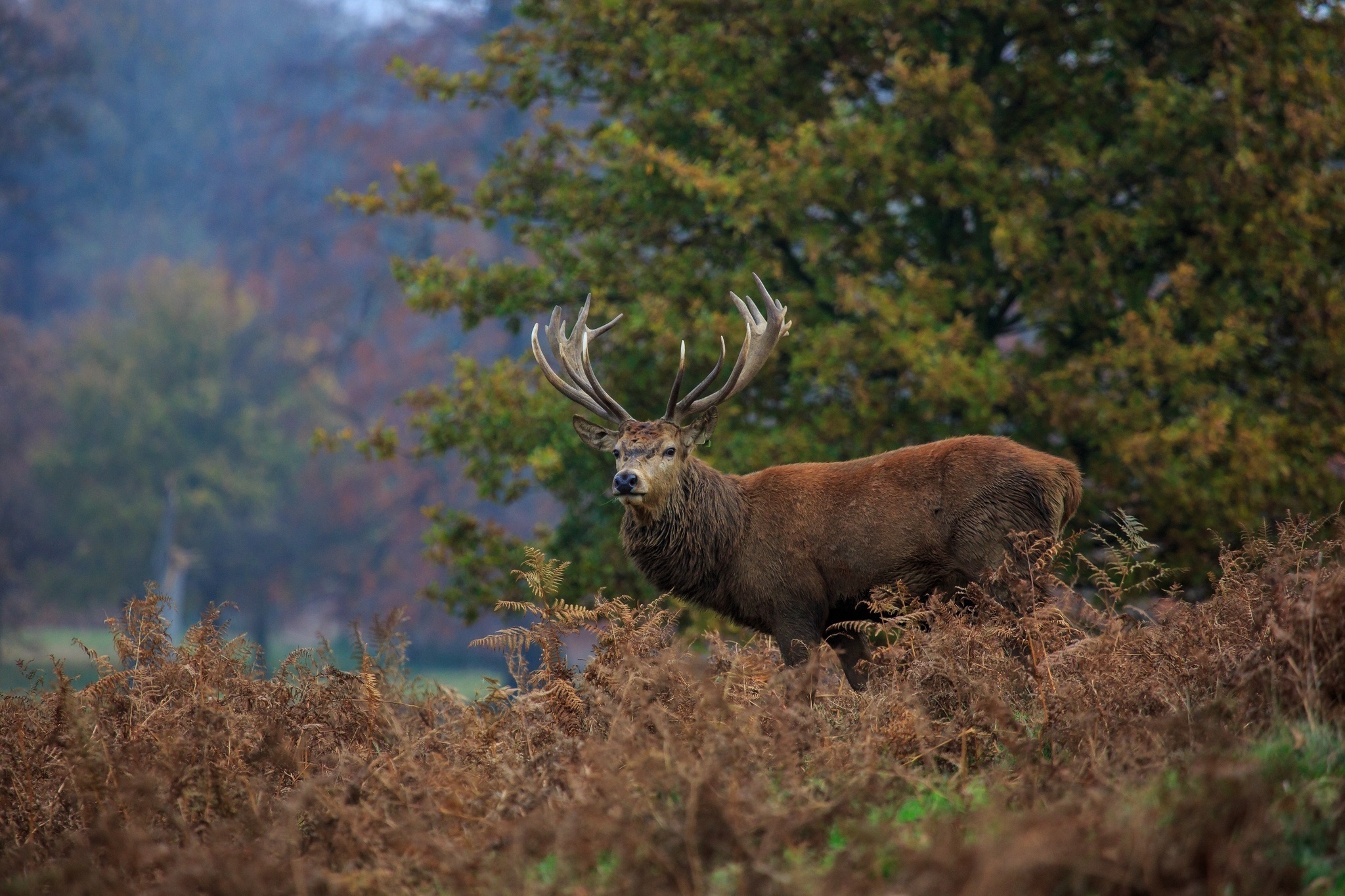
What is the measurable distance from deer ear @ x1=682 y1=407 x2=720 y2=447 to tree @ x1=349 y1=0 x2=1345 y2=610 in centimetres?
331

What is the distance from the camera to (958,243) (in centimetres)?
1348

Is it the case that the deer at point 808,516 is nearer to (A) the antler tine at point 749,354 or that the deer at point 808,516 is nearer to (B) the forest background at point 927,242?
(A) the antler tine at point 749,354

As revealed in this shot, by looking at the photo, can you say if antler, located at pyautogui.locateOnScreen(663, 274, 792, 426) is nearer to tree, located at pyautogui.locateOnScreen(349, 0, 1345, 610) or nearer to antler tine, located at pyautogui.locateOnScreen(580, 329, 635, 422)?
antler tine, located at pyautogui.locateOnScreen(580, 329, 635, 422)

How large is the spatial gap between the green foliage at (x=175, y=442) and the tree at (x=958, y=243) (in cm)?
2458

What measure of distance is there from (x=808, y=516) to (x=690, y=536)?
0.75 m

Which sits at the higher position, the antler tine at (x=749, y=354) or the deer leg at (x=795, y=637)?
the antler tine at (x=749, y=354)

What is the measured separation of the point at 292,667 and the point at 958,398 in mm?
6928

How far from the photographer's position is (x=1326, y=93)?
462 inches

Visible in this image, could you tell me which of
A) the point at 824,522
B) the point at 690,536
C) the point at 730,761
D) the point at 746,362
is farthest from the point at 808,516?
the point at 730,761

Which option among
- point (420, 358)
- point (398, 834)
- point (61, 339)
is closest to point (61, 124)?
point (61, 339)

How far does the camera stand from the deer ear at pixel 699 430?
7.97m

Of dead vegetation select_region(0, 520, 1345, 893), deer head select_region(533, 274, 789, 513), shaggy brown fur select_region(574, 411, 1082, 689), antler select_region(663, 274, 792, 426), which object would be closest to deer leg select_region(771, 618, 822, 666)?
shaggy brown fur select_region(574, 411, 1082, 689)

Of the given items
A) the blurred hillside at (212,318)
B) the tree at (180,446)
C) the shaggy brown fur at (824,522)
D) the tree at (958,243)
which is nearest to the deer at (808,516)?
the shaggy brown fur at (824,522)

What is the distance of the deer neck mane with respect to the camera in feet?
25.4
